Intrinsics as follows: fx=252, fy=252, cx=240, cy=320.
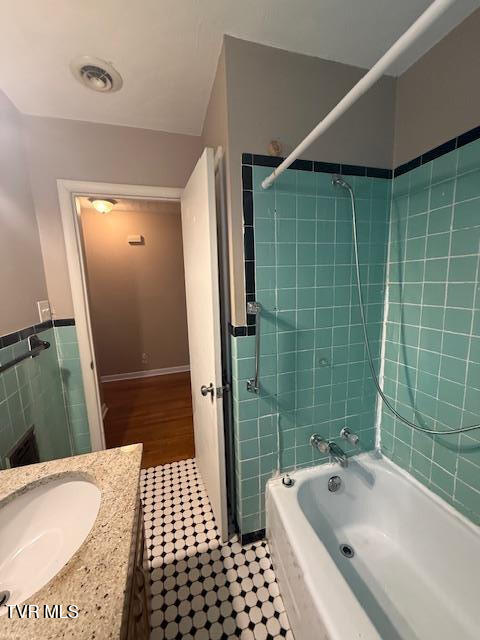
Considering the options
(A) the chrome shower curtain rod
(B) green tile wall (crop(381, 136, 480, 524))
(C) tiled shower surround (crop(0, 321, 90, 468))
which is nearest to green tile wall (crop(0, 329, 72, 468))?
(C) tiled shower surround (crop(0, 321, 90, 468))

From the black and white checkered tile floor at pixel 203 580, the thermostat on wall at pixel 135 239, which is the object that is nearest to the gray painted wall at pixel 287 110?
the black and white checkered tile floor at pixel 203 580

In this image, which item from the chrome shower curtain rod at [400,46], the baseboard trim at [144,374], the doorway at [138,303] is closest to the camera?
the chrome shower curtain rod at [400,46]

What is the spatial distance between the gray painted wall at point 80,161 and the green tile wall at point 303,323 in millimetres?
785

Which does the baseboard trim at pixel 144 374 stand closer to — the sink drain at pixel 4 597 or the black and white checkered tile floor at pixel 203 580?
the black and white checkered tile floor at pixel 203 580

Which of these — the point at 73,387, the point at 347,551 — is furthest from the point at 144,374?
the point at 347,551

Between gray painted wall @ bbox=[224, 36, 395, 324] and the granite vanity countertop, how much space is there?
2.41ft

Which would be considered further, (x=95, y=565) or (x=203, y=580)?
(x=203, y=580)

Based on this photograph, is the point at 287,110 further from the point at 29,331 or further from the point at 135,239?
the point at 135,239

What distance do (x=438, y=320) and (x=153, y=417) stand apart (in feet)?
8.27

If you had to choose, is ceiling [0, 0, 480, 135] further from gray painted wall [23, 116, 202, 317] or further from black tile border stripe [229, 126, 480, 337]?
black tile border stripe [229, 126, 480, 337]

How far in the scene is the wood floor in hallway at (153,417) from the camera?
212cm

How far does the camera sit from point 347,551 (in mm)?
1235

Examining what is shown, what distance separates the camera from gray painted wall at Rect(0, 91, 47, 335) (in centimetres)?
113

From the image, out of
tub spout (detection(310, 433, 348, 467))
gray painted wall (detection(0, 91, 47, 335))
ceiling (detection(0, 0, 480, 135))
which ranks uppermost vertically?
ceiling (detection(0, 0, 480, 135))
